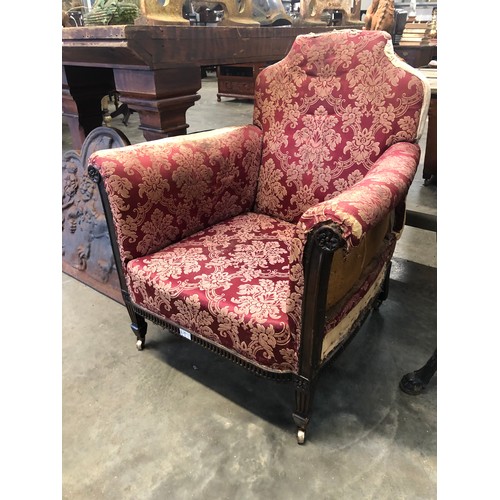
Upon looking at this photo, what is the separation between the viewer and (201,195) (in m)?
1.35

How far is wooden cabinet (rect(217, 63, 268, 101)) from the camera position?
5632 mm

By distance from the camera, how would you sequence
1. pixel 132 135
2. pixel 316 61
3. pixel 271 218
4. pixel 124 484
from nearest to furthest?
pixel 124 484, pixel 316 61, pixel 271 218, pixel 132 135

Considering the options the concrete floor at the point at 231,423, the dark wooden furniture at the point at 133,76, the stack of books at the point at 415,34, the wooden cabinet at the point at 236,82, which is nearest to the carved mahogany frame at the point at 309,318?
the concrete floor at the point at 231,423

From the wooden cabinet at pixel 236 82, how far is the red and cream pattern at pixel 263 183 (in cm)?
451

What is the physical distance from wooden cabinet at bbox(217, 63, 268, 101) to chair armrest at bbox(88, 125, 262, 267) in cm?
455

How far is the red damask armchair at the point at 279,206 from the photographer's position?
0.97 metres

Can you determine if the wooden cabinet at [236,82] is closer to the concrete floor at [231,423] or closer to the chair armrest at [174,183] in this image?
the chair armrest at [174,183]

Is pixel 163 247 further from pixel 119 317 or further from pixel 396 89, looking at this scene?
pixel 396 89

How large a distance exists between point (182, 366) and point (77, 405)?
1.14ft

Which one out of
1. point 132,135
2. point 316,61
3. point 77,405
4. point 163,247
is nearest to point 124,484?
point 77,405

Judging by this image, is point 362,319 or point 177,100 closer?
point 362,319

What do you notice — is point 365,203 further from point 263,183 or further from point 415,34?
point 415,34

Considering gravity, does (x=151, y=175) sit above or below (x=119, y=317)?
above

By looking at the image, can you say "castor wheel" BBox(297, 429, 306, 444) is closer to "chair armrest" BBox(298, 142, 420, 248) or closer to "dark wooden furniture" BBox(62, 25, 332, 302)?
"chair armrest" BBox(298, 142, 420, 248)
